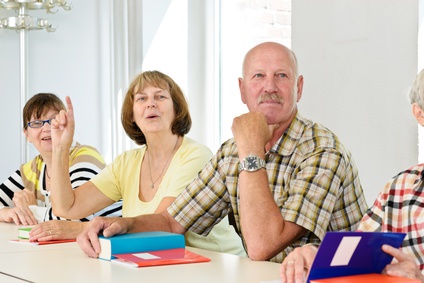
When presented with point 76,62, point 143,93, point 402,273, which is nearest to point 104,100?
point 76,62

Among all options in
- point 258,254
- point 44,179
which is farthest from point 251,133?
point 44,179

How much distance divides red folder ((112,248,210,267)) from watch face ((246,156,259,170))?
310 millimetres

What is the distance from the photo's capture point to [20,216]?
323 cm

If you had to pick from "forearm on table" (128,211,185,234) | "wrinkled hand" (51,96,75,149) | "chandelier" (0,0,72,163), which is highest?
"chandelier" (0,0,72,163)

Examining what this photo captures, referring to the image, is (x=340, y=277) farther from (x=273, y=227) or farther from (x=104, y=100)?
(x=104, y=100)

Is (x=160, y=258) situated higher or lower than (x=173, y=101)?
lower

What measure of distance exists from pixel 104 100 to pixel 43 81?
1.42 feet

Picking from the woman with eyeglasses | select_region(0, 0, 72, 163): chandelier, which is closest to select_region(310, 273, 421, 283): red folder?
the woman with eyeglasses

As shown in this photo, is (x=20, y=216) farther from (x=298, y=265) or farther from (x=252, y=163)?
(x=298, y=265)

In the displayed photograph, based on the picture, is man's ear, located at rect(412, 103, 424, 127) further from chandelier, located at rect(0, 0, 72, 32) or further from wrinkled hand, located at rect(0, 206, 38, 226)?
chandelier, located at rect(0, 0, 72, 32)

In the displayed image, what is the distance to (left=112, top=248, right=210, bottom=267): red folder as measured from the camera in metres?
2.04

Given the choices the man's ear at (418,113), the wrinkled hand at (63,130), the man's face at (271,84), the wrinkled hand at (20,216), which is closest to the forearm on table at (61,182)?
the wrinkled hand at (63,130)

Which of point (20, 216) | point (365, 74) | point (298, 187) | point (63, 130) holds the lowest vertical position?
point (20, 216)

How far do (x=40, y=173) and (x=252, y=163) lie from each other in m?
1.70
